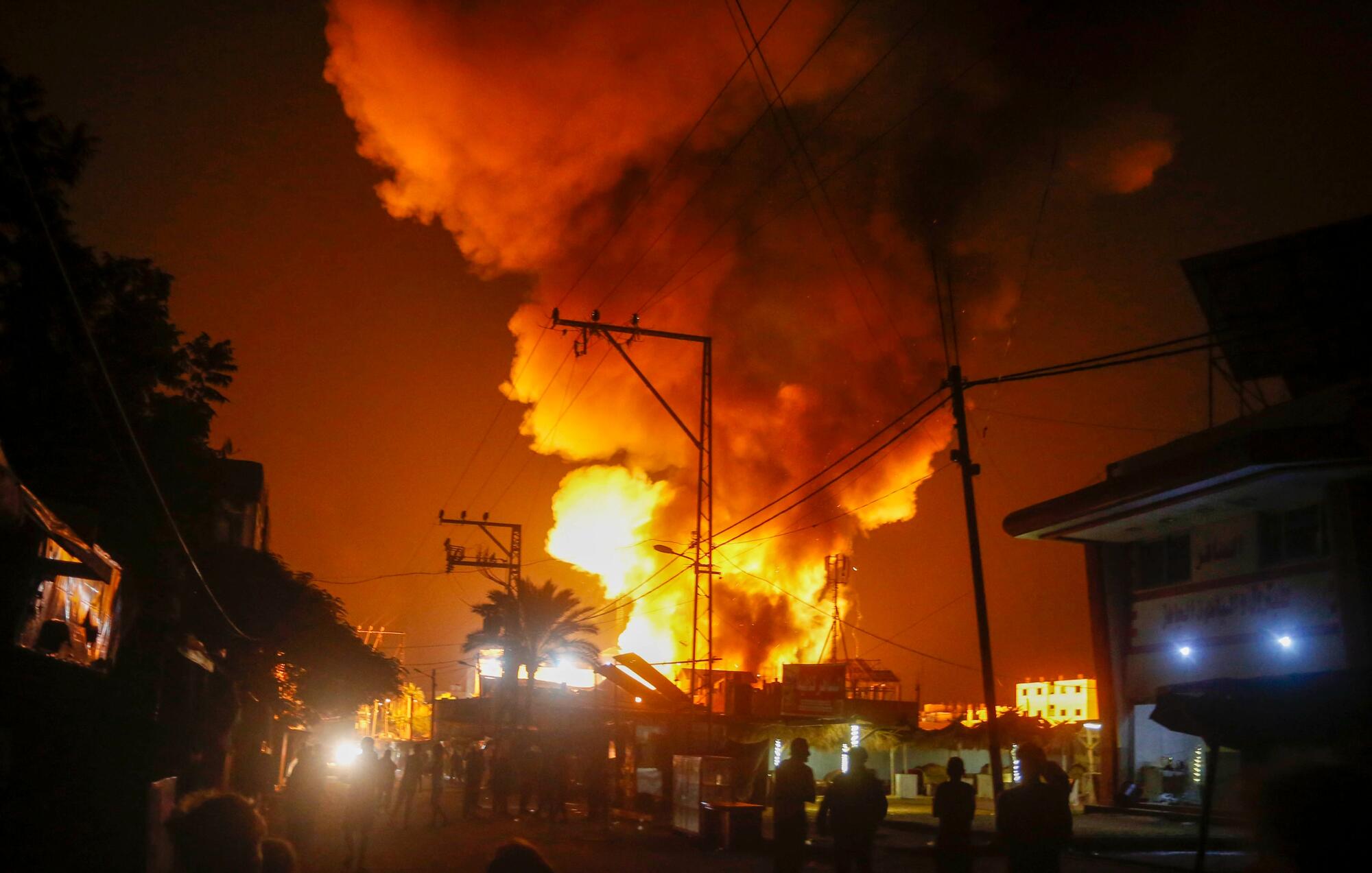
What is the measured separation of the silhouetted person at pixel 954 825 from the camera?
8.54m

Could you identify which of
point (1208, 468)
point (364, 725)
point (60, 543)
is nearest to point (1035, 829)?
point (60, 543)

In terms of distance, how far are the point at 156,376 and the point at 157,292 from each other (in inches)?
51.5

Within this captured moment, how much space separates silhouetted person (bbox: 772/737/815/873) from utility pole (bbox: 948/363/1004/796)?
16.4 feet

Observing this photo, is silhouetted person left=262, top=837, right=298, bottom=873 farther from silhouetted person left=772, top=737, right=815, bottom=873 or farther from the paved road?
the paved road

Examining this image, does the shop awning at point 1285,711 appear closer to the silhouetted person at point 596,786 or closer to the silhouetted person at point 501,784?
the silhouetted person at point 596,786

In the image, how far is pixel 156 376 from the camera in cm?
1602

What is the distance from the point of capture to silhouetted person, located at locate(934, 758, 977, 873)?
8.54 m

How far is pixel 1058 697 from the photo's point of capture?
80.2 meters

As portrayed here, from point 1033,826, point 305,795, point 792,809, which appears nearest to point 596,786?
point 305,795

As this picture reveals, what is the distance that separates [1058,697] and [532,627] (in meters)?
54.1

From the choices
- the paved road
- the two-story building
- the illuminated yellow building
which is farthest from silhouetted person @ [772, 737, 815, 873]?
the illuminated yellow building

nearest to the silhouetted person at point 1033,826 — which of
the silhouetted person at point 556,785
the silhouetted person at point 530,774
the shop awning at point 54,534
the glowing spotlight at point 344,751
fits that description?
the shop awning at point 54,534

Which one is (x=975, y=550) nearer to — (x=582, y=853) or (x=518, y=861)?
(x=582, y=853)

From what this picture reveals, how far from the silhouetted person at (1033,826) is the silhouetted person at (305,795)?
27.4ft
